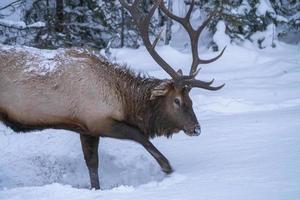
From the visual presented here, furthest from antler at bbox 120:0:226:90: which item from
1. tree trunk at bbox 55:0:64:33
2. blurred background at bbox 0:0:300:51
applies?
tree trunk at bbox 55:0:64:33

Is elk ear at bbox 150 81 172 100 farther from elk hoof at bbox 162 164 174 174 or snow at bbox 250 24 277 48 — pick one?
snow at bbox 250 24 277 48

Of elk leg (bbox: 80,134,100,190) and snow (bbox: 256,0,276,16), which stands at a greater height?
snow (bbox: 256,0,276,16)

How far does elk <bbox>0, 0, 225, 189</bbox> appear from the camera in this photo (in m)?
5.36

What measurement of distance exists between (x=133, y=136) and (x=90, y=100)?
0.58m

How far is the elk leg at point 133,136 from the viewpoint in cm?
536

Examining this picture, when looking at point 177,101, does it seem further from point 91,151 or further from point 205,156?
point 91,151

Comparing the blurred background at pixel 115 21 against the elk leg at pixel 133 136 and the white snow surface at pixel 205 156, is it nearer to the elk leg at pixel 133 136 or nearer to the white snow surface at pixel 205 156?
the white snow surface at pixel 205 156

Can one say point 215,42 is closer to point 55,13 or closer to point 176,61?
point 176,61

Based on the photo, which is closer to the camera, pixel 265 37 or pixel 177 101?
pixel 177 101

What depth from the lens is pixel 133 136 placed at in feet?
17.9

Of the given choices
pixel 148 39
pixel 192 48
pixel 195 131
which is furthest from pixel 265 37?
pixel 195 131

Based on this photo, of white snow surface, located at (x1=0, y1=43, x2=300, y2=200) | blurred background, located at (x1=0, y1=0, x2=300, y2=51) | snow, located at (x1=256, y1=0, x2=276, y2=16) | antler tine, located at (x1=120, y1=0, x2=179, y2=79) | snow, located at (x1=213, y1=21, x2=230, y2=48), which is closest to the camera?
white snow surface, located at (x1=0, y1=43, x2=300, y2=200)

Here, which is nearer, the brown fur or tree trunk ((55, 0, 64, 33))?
the brown fur

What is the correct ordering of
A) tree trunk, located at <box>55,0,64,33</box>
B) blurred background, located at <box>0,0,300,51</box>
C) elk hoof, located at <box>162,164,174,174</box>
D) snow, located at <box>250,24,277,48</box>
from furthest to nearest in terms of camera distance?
snow, located at <box>250,24,277,48</box> → tree trunk, located at <box>55,0,64,33</box> → blurred background, located at <box>0,0,300,51</box> → elk hoof, located at <box>162,164,174,174</box>
